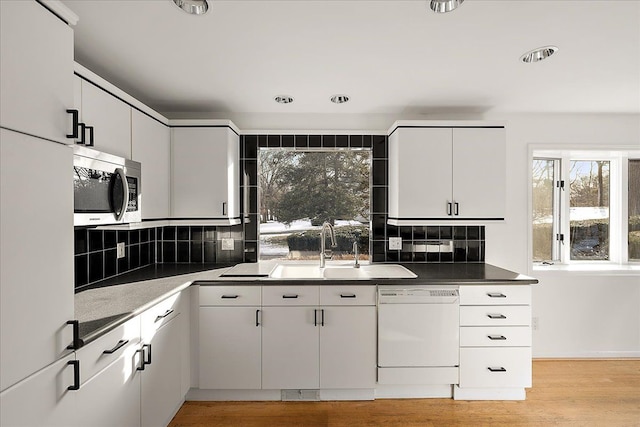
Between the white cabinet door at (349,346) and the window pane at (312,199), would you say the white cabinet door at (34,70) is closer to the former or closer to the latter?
the white cabinet door at (349,346)

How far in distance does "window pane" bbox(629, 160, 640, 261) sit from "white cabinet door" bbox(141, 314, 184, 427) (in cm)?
422

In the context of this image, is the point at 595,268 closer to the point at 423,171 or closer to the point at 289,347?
the point at 423,171

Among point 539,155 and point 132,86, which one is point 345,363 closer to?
point 132,86

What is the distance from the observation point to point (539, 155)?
3.60m

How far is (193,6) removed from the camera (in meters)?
1.60

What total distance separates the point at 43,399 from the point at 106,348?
0.38 metres

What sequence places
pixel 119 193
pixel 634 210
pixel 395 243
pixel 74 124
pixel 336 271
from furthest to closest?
pixel 634 210, pixel 395 243, pixel 336 271, pixel 119 193, pixel 74 124

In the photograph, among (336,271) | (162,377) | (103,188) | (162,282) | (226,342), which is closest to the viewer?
(103,188)

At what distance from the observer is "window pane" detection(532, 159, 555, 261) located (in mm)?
3586

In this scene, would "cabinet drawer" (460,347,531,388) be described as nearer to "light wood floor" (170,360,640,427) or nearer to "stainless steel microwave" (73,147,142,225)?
"light wood floor" (170,360,640,427)

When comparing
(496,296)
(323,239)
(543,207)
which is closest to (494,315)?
(496,296)

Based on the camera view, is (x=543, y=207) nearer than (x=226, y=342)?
No

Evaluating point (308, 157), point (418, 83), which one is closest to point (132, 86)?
point (308, 157)

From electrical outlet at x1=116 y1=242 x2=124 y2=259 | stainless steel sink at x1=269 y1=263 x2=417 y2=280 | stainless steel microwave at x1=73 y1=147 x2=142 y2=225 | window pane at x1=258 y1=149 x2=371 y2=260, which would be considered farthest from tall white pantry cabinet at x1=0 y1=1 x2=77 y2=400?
window pane at x1=258 y1=149 x2=371 y2=260
